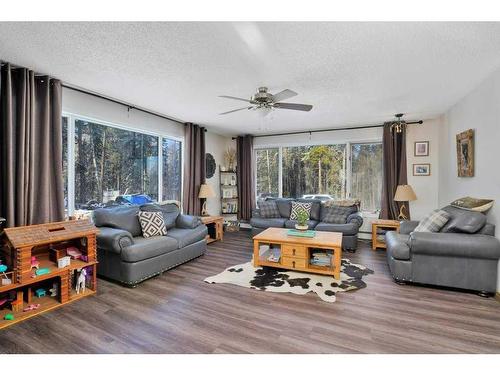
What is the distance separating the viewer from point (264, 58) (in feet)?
7.64

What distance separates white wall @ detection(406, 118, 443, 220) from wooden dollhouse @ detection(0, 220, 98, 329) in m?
5.45

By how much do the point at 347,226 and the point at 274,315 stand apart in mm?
2603

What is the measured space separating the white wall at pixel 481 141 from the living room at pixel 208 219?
3 cm

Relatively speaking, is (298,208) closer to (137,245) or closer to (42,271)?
(137,245)

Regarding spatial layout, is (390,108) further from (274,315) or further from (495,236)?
(274,315)

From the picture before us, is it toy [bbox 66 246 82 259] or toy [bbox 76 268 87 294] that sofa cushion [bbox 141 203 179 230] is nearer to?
toy [bbox 66 246 82 259]

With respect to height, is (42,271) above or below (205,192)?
below

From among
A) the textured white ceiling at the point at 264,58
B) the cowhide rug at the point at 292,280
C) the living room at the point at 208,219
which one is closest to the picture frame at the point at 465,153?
the living room at the point at 208,219

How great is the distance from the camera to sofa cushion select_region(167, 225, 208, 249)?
3.54 metres

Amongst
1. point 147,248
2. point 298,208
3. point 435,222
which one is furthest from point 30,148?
point 435,222

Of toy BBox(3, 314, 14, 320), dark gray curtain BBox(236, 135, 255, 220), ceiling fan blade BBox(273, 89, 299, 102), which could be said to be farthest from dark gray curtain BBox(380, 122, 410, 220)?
toy BBox(3, 314, 14, 320)

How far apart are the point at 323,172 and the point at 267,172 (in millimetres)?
1416

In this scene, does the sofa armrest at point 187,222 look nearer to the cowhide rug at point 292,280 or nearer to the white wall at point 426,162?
the cowhide rug at point 292,280
